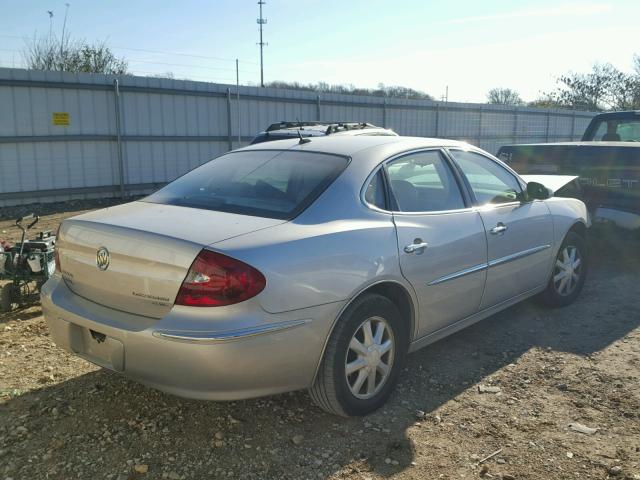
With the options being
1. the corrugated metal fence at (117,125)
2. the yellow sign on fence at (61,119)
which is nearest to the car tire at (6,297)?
the corrugated metal fence at (117,125)

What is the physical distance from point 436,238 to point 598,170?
4.04m

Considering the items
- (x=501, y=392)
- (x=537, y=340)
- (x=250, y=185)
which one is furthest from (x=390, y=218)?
(x=537, y=340)

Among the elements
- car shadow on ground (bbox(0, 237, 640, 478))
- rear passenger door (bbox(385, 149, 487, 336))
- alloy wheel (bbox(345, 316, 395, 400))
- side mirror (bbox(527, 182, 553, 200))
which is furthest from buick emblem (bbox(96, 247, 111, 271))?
side mirror (bbox(527, 182, 553, 200))

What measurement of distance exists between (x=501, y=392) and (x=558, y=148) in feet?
14.4

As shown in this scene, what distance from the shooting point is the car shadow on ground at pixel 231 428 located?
9.24 ft

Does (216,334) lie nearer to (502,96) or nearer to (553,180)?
(553,180)

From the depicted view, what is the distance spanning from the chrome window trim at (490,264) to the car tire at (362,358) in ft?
1.31

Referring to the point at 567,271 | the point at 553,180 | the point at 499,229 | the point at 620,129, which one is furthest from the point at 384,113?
the point at 499,229

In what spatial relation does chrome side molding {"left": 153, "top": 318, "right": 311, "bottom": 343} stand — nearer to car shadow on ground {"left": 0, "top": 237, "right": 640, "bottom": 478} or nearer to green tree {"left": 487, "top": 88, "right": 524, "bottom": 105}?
car shadow on ground {"left": 0, "top": 237, "right": 640, "bottom": 478}

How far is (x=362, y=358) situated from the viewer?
320 cm

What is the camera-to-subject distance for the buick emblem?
9.62ft

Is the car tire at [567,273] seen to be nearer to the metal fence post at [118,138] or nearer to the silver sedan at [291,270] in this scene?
the silver sedan at [291,270]

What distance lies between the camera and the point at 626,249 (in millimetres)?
7188

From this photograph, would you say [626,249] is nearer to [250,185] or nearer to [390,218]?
[390,218]
